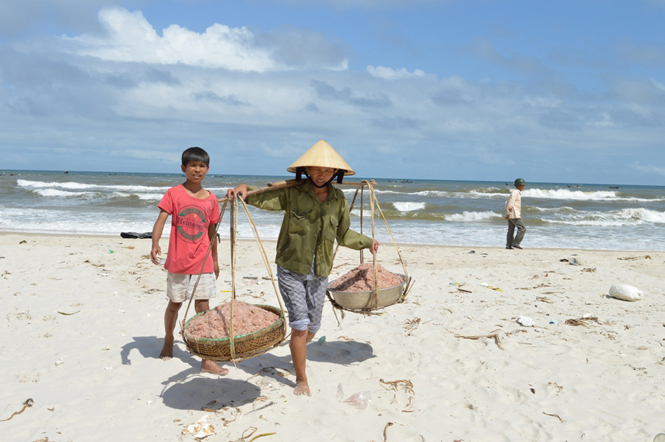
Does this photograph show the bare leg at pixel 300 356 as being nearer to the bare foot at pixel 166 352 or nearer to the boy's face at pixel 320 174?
the boy's face at pixel 320 174

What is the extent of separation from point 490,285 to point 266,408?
4.11m

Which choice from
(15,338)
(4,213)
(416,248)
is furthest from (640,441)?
(4,213)

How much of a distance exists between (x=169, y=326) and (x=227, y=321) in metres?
0.98

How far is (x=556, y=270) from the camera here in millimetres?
7145

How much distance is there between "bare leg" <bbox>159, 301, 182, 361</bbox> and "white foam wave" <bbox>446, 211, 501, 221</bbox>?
48.5ft

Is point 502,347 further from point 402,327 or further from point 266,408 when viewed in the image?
point 266,408

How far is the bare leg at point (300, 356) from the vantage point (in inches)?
118

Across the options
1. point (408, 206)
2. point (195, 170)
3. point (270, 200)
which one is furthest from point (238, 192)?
point (408, 206)

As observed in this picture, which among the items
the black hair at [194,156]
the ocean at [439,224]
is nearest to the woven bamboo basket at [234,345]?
the black hair at [194,156]

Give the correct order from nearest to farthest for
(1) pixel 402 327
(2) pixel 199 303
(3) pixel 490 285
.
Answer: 1. (2) pixel 199 303
2. (1) pixel 402 327
3. (3) pixel 490 285

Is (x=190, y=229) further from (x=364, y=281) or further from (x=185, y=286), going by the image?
(x=364, y=281)

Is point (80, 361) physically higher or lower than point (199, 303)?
lower

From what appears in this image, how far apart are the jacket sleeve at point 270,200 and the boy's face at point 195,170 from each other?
0.45 m

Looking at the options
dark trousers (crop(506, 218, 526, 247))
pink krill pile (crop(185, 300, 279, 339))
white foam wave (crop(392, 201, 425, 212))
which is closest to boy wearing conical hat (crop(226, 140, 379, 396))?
pink krill pile (crop(185, 300, 279, 339))
